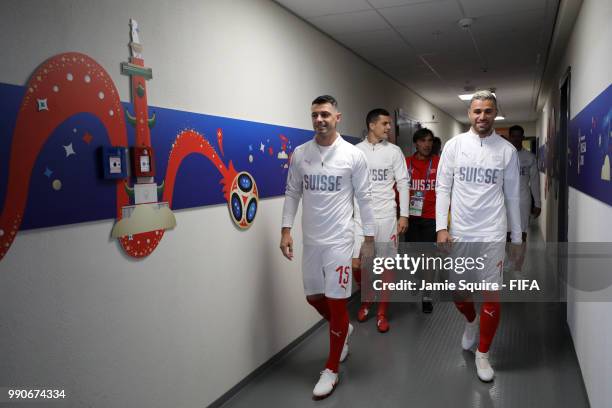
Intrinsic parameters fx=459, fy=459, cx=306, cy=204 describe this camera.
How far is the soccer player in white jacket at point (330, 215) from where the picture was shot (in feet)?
8.84

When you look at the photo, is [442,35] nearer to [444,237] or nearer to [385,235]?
[385,235]

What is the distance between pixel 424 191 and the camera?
4148mm

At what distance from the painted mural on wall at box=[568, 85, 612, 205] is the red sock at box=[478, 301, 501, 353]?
866 mm

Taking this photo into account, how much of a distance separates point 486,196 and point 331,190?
956mm

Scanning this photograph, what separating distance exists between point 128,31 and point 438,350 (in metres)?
2.82

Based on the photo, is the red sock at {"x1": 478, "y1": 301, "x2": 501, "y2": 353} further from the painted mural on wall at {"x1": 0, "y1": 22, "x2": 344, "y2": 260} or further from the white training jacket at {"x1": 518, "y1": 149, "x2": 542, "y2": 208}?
the white training jacket at {"x1": 518, "y1": 149, "x2": 542, "y2": 208}

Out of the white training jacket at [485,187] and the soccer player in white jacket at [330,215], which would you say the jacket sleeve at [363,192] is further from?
the white training jacket at [485,187]

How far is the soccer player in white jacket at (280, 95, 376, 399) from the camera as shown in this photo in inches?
106

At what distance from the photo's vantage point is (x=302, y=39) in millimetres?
3686

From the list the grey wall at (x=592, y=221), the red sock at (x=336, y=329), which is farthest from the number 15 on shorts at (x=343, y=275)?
the grey wall at (x=592, y=221)

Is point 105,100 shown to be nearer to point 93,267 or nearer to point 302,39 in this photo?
point 93,267

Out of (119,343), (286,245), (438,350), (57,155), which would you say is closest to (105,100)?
(57,155)

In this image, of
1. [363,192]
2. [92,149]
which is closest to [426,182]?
[363,192]

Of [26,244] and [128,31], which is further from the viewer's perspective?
[128,31]
